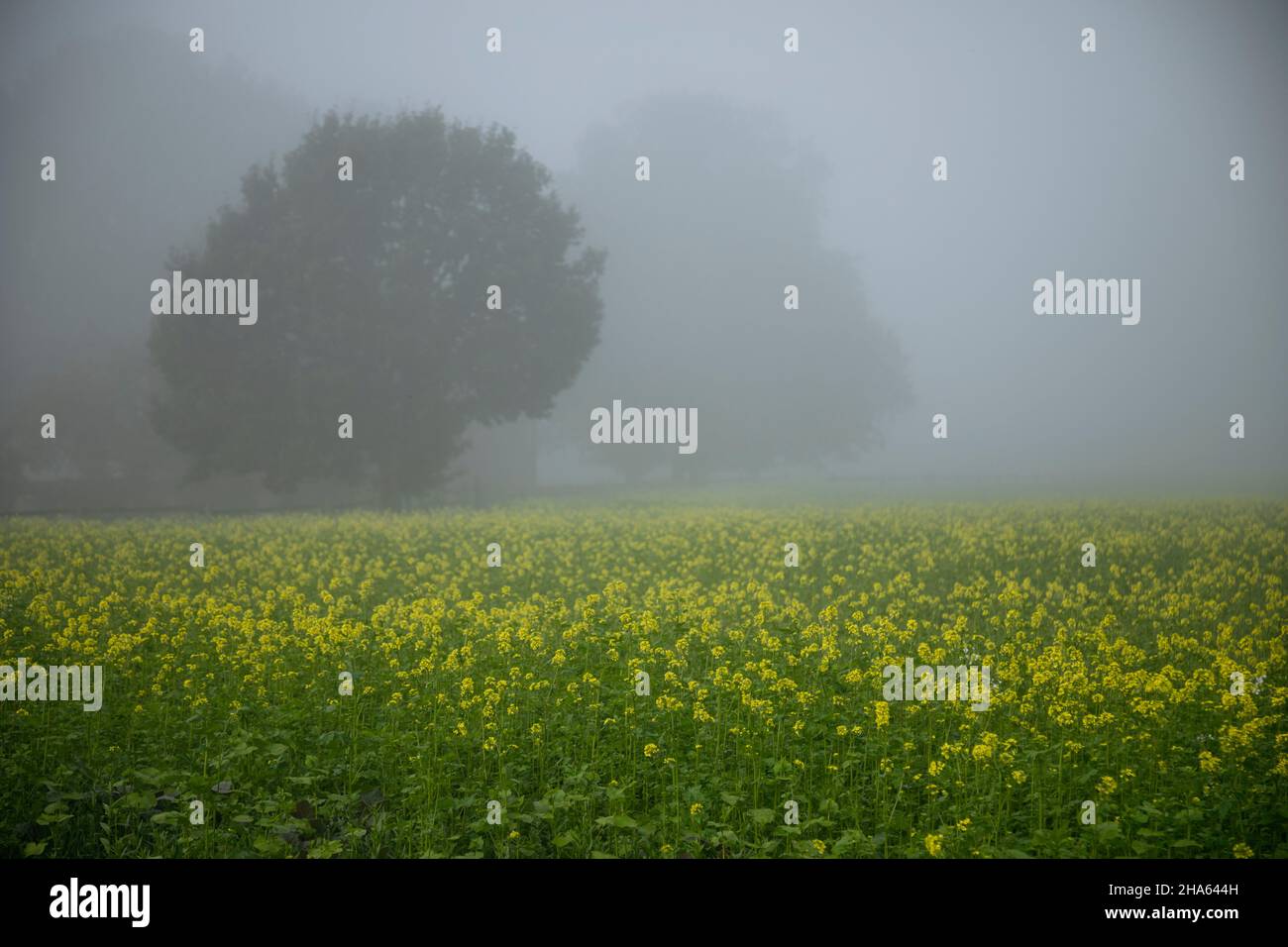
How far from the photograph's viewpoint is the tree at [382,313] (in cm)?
2800

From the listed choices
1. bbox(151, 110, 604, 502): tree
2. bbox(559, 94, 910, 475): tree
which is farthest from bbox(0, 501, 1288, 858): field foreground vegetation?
bbox(559, 94, 910, 475): tree

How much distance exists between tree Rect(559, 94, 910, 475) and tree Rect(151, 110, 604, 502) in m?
12.4

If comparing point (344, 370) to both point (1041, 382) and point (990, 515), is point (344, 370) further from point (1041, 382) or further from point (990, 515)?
point (1041, 382)

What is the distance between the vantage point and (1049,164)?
39.1m

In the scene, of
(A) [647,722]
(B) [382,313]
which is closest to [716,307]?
(B) [382,313]

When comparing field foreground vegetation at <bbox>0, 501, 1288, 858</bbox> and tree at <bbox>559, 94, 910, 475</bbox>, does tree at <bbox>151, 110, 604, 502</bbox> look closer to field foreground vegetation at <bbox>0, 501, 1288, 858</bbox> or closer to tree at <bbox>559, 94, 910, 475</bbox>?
tree at <bbox>559, 94, 910, 475</bbox>

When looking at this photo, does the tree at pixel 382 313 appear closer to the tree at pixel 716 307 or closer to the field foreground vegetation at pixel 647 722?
the tree at pixel 716 307

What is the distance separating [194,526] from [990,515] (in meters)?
18.4

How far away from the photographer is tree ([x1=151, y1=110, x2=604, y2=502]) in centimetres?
2800

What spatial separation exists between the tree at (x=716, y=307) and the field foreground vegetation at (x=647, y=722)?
2807cm
